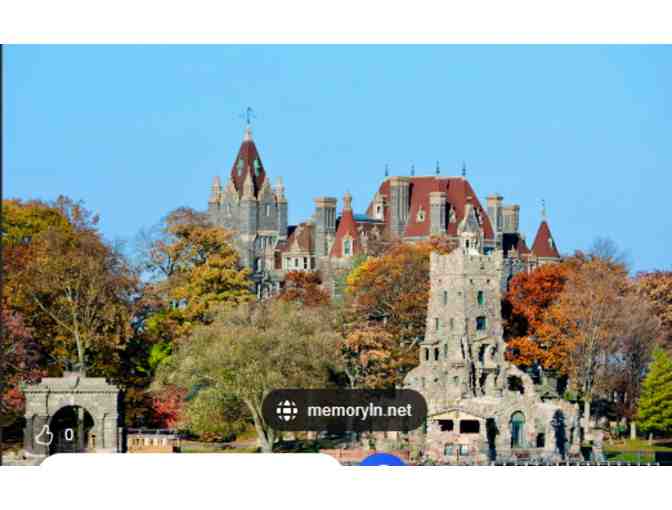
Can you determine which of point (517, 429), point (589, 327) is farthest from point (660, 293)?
point (517, 429)

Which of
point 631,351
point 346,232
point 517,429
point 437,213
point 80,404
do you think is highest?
point 437,213

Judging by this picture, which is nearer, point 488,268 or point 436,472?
point 436,472

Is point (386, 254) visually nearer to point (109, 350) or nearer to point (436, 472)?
point (109, 350)

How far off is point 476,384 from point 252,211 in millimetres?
12038

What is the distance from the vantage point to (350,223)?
2378 inches

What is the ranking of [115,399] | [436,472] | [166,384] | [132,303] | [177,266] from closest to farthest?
[436,472]
[115,399]
[166,384]
[132,303]
[177,266]

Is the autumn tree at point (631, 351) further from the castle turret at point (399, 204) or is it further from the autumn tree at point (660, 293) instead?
the castle turret at point (399, 204)

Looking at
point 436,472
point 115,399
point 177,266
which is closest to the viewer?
point 436,472

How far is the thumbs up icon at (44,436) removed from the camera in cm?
4506

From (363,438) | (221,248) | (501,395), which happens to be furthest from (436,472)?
(221,248)

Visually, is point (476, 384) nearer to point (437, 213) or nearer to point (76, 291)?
point (76, 291)

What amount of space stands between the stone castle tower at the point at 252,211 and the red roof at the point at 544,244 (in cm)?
615

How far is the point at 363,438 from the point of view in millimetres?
45938

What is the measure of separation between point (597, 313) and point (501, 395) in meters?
2.92
